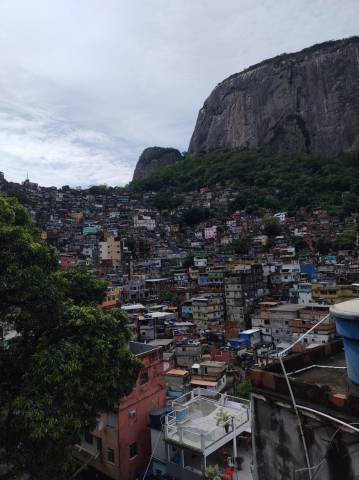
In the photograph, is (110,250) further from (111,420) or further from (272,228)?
(111,420)

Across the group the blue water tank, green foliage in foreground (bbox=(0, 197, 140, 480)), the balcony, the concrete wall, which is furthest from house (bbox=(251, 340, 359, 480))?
the balcony

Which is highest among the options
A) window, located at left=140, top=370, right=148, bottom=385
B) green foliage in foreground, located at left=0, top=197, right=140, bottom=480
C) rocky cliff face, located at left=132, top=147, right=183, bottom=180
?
rocky cliff face, located at left=132, top=147, right=183, bottom=180

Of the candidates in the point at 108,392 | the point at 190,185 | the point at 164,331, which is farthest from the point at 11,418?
the point at 190,185

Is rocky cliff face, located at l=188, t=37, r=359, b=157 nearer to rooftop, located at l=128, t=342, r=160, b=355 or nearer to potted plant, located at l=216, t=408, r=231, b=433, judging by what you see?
rooftop, located at l=128, t=342, r=160, b=355

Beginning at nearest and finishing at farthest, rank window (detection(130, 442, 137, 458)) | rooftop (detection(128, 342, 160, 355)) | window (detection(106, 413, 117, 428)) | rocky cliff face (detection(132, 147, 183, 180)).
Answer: window (detection(106, 413, 117, 428)) → window (detection(130, 442, 137, 458)) → rooftop (detection(128, 342, 160, 355)) → rocky cliff face (detection(132, 147, 183, 180))

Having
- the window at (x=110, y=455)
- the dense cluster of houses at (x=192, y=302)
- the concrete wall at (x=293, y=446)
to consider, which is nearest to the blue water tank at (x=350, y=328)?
the concrete wall at (x=293, y=446)

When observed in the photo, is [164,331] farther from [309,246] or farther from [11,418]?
[309,246]
